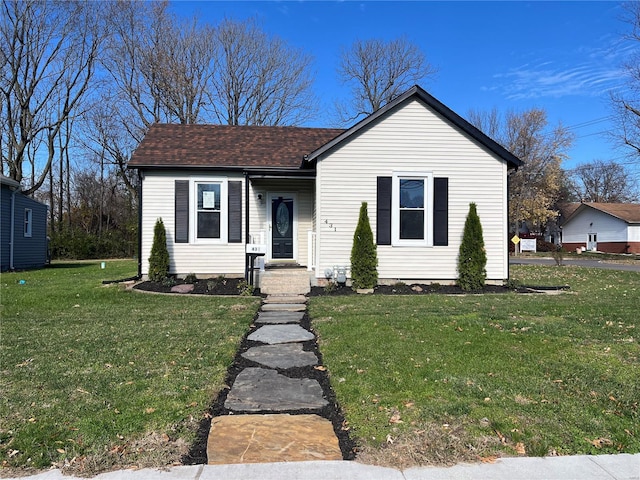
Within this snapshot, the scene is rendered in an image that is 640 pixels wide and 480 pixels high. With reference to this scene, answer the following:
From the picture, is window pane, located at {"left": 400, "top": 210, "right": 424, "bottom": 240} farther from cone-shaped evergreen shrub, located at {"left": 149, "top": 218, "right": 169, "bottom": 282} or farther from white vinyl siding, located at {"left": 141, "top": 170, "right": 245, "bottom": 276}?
cone-shaped evergreen shrub, located at {"left": 149, "top": 218, "right": 169, "bottom": 282}

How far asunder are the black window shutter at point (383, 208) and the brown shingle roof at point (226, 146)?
2.83 m

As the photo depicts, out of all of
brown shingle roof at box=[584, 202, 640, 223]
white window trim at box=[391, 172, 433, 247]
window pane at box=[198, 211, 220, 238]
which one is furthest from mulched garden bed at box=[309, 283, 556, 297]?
brown shingle roof at box=[584, 202, 640, 223]

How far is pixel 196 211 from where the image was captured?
12070 millimetres

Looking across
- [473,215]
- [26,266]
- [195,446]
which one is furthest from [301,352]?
[26,266]

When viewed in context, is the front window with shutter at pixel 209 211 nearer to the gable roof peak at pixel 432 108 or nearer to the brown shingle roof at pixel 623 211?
the gable roof peak at pixel 432 108

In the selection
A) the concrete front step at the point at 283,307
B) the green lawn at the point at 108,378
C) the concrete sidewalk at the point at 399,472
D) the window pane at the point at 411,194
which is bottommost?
the concrete sidewalk at the point at 399,472

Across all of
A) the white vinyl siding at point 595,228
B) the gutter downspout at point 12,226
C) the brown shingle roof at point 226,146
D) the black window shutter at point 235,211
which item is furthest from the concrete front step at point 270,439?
the white vinyl siding at point 595,228

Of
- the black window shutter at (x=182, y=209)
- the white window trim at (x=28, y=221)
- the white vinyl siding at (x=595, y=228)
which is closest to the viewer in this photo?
the black window shutter at (x=182, y=209)

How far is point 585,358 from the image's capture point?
473cm

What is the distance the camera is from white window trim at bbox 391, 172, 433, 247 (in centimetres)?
1091

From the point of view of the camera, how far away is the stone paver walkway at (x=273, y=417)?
2.79 meters

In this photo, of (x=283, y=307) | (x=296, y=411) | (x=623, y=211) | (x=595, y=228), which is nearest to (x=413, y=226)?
(x=283, y=307)

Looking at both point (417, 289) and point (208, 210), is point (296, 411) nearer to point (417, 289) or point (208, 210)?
point (417, 289)

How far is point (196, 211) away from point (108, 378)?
8.35m
